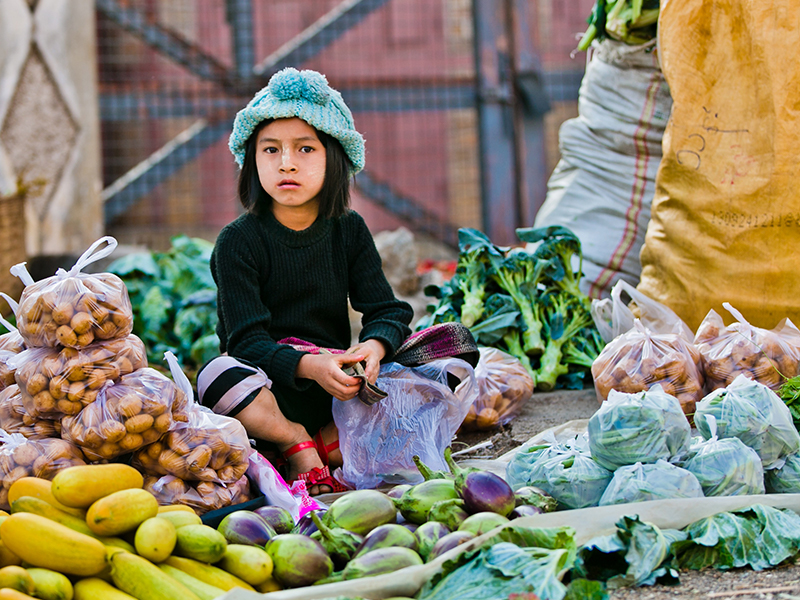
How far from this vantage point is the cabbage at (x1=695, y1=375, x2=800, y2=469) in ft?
6.46

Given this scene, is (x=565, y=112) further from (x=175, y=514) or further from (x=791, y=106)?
(x=175, y=514)

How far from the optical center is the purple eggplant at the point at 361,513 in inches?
67.2

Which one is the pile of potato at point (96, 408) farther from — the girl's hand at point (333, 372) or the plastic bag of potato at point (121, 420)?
the girl's hand at point (333, 372)

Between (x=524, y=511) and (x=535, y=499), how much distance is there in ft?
0.25

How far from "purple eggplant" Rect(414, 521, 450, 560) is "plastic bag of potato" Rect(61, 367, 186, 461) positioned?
68 cm

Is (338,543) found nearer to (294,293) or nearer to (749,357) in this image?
(294,293)

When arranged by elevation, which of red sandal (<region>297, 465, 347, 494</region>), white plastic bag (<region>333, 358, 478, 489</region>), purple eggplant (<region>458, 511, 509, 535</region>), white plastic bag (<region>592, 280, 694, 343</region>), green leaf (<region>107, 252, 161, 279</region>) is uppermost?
green leaf (<region>107, 252, 161, 279</region>)

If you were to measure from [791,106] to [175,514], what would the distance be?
258 centimetres

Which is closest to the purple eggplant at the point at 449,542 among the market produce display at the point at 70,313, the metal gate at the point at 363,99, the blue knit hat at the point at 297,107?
the market produce display at the point at 70,313

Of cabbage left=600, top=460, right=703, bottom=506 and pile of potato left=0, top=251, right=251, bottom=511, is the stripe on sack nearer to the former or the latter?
cabbage left=600, top=460, right=703, bottom=506

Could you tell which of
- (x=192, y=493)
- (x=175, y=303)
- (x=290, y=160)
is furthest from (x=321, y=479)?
(x=175, y=303)

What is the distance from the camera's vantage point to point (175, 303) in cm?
430

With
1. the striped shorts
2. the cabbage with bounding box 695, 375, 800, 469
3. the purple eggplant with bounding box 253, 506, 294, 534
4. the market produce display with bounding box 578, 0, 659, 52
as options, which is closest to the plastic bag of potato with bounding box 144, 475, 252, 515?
the purple eggplant with bounding box 253, 506, 294, 534

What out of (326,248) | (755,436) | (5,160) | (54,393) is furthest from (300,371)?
(5,160)
